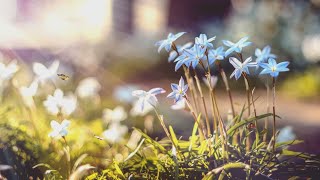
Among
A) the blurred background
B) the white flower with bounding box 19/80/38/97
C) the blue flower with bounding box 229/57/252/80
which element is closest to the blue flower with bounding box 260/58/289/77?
the blue flower with bounding box 229/57/252/80

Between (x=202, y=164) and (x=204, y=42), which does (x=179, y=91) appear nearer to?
(x=204, y=42)

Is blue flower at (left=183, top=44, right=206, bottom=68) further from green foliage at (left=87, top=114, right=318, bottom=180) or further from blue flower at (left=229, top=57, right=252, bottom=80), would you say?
green foliage at (left=87, top=114, right=318, bottom=180)

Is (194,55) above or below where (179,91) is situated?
above

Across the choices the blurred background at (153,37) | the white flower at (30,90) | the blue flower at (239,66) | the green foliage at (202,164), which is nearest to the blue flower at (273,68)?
the blue flower at (239,66)

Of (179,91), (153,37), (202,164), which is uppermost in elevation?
(179,91)

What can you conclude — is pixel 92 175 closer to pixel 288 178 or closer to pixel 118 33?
pixel 288 178

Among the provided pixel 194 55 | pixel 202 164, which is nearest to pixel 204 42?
pixel 194 55

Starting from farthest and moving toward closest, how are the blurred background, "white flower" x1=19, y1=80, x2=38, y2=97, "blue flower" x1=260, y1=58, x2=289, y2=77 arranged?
the blurred background → "white flower" x1=19, y1=80, x2=38, y2=97 → "blue flower" x1=260, y1=58, x2=289, y2=77

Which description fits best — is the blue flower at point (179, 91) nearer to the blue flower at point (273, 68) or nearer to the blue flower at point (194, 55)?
the blue flower at point (194, 55)
